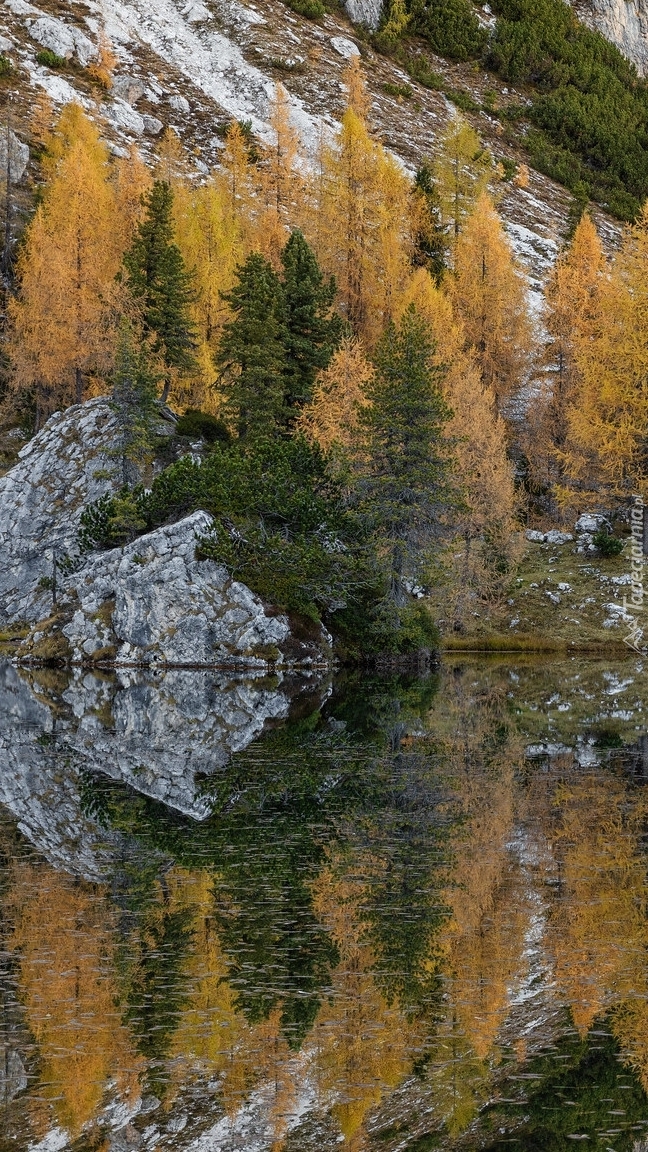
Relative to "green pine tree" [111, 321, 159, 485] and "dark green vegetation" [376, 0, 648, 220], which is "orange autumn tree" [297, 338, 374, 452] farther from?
"dark green vegetation" [376, 0, 648, 220]

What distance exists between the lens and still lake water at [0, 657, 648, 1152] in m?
8.18

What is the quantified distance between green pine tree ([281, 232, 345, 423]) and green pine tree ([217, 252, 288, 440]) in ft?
2.41

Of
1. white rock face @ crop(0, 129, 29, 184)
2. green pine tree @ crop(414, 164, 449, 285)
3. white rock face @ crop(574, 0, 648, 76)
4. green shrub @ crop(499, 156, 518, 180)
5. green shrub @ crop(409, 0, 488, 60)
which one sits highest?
white rock face @ crop(574, 0, 648, 76)

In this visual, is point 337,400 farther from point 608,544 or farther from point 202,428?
point 608,544

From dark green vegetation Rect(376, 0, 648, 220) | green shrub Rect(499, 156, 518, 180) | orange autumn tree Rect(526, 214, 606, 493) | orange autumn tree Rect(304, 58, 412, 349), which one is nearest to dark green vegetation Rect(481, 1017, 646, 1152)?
orange autumn tree Rect(526, 214, 606, 493)

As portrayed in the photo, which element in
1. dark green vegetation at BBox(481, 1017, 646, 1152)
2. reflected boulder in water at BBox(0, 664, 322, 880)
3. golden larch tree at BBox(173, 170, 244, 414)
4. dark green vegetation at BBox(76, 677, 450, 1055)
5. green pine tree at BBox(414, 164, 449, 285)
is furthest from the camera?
green pine tree at BBox(414, 164, 449, 285)

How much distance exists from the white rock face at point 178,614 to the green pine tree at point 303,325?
13.6 metres

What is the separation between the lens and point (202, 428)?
172 ft

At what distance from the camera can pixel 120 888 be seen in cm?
1377

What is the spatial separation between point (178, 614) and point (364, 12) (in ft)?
325

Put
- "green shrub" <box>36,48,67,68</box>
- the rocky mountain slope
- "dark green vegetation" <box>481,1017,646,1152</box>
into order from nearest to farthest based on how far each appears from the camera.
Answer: "dark green vegetation" <box>481,1017,646,1152</box>, the rocky mountain slope, "green shrub" <box>36,48,67,68</box>

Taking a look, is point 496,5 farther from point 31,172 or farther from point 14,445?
point 14,445

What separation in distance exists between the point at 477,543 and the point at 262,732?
28.1m

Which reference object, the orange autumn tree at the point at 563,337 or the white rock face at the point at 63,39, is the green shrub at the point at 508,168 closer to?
Answer: the orange autumn tree at the point at 563,337
